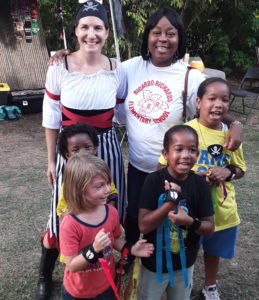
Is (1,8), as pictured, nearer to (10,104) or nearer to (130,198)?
(10,104)

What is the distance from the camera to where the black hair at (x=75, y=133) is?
6.01 ft

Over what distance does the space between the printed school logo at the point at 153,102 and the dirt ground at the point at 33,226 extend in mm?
1413

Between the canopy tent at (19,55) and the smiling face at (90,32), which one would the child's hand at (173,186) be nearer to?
the smiling face at (90,32)

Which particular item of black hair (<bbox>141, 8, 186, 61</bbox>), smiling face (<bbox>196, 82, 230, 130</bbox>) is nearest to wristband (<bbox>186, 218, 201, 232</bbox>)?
smiling face (<bbox>196, 82, 230, 130</bbox>)

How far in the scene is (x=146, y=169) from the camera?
2199mm

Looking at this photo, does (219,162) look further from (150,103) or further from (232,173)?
(150,103)

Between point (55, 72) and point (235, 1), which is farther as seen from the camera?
point (235, 1)

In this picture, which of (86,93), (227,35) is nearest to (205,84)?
(86,93)

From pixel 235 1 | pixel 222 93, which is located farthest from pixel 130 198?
pixel 235 1

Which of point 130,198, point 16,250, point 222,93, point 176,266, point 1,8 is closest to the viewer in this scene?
point 176,266

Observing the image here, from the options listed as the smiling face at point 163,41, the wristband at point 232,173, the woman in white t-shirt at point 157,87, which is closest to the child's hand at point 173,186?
the wristband at point 232,173

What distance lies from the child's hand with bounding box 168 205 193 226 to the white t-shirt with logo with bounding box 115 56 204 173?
26.5 inches

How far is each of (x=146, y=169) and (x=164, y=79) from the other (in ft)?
2.01

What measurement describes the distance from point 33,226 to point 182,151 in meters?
2.31
